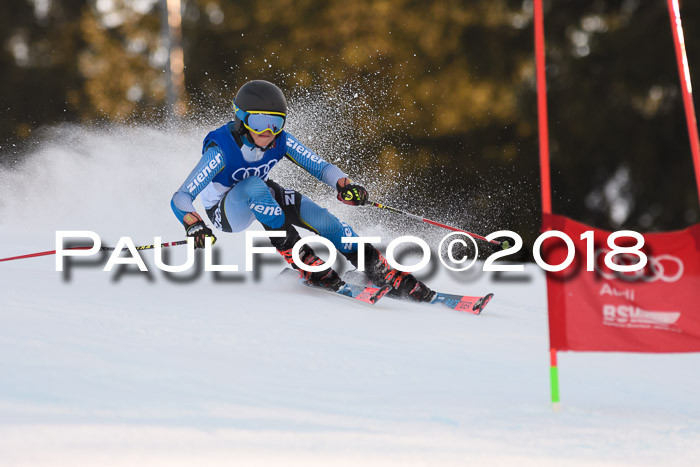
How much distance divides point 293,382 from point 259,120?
2.16 meters

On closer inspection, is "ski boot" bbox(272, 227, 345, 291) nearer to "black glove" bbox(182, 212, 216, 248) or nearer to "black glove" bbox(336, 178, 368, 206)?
"black glove" bbox(336, 178, 368, 206)

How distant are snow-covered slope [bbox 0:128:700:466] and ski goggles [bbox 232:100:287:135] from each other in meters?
0.89

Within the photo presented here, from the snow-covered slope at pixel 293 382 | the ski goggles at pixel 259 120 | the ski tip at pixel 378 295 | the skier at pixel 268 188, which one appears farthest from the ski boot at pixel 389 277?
the ski goggles at pixel 259 120

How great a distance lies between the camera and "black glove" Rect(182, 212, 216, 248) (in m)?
4.97

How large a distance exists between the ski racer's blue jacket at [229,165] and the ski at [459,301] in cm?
57

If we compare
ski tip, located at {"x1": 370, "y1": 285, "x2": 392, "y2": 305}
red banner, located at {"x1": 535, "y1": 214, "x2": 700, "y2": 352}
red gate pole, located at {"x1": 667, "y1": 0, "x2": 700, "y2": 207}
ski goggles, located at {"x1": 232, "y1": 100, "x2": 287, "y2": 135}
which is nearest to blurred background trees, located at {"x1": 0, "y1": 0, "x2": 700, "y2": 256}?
ski goggles, located at {"x1": 232, "y1": 100, "x2": 287, "y2": 135}

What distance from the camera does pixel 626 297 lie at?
319 cm

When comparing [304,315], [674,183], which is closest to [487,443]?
[304,315]

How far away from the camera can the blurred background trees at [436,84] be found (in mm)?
16234

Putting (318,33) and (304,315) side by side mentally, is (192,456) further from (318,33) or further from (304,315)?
(318,33)

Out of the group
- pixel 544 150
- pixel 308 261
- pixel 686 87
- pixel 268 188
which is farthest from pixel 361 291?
pixel 686 87

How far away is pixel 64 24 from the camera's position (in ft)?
71.6

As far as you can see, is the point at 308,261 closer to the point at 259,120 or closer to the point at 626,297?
the point at 259,120

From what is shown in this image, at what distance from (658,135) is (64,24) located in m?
13.0
